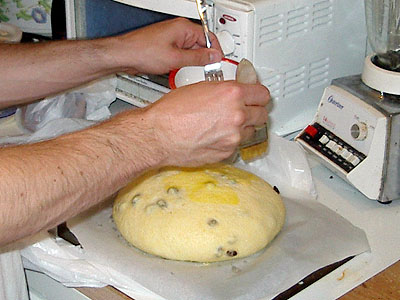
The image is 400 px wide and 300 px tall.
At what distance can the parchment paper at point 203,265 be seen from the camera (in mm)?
979

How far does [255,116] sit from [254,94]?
32 mm

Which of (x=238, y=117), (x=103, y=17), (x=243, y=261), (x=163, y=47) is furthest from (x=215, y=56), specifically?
(x=103, y=17)

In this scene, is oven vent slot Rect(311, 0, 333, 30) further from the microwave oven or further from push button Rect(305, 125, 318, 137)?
push button Rect(305, 125, 318, 137)

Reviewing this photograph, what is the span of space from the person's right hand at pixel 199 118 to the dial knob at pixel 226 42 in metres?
0.25

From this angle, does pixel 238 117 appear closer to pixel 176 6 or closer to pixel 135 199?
pixel 135 199

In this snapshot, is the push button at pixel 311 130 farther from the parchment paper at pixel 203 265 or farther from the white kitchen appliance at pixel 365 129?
the parchment paper at pixel 203 265

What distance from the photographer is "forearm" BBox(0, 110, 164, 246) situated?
0.79 m

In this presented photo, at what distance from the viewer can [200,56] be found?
47.0 inches

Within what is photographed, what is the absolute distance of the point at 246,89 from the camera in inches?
36.9

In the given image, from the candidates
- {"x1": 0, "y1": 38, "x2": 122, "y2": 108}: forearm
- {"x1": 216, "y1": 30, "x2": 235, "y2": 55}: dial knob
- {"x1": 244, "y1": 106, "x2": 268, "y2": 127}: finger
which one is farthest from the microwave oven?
{"x1": 244, "y1": 106, "x2": 268, "y2": 127}: finger

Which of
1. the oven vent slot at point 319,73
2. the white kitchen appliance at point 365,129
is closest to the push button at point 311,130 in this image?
the white kitchen appliance at point 365,129

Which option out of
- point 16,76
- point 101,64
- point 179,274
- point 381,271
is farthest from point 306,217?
point 16,76

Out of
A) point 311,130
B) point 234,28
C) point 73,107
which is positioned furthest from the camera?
point 73,107

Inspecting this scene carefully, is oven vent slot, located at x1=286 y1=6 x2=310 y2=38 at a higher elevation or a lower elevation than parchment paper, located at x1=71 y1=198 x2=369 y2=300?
higher
